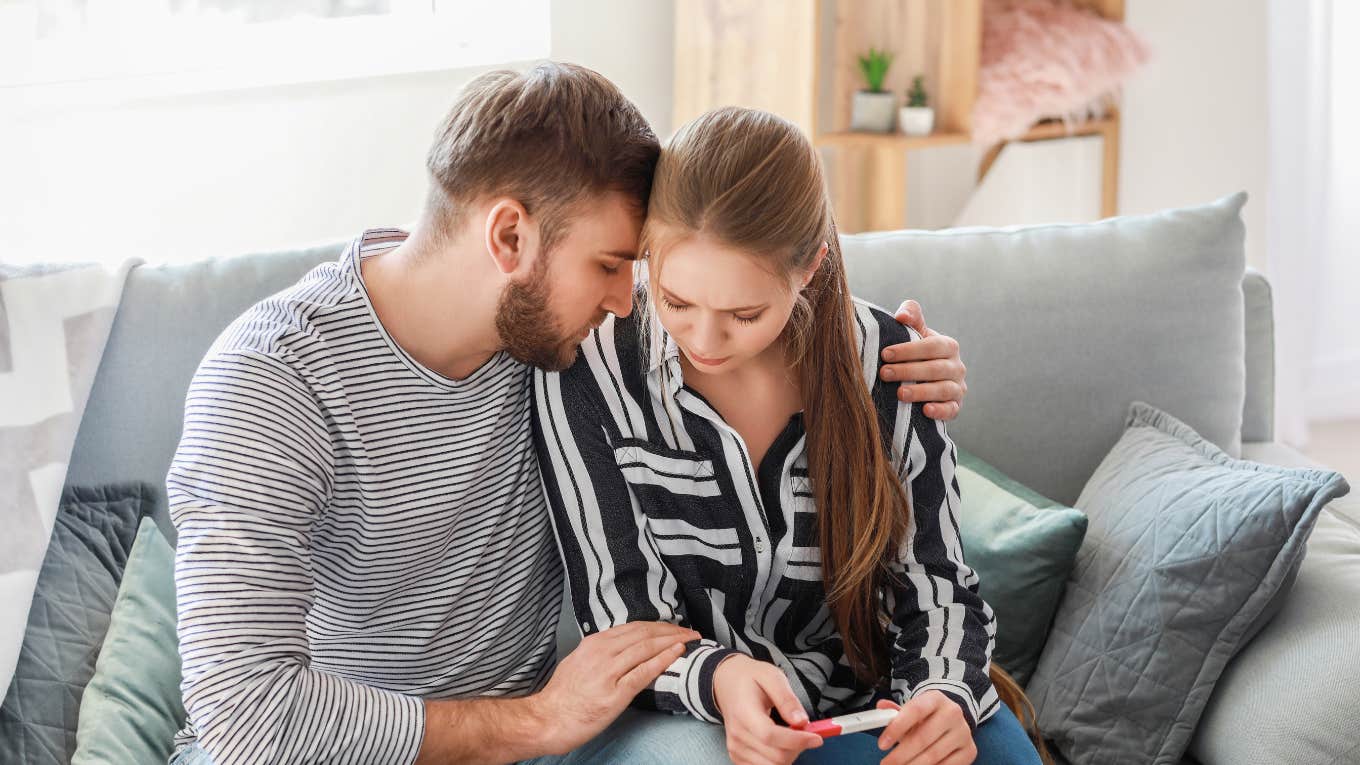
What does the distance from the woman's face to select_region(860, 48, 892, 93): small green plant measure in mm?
1683

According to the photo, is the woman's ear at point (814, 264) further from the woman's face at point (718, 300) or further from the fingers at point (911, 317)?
the fingers at point (911, 317)

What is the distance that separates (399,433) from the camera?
4.16ft

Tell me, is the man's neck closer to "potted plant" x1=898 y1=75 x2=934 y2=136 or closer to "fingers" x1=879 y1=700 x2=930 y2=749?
"fingers" x1=879 y1=700 x2=930 y2=749

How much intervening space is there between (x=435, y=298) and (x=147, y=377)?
54 centimetres

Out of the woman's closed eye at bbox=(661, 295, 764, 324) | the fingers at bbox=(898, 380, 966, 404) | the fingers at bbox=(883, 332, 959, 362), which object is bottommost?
the fingers at bbox=(898, 380, 966, 404)

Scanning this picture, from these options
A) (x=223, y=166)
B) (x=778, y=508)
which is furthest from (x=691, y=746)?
(x=223, y=166)

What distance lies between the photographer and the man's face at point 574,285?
1.24 meters

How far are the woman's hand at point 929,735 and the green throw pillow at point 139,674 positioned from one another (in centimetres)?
78

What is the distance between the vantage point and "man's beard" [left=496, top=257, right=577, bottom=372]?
1.25 meters

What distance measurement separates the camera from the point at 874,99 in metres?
2.81

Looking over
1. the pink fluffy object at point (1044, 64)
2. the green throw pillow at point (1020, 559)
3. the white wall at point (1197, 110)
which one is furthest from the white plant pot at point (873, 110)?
the green throw pillow at point (1020, 559)

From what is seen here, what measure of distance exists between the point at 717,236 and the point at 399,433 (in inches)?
14.4

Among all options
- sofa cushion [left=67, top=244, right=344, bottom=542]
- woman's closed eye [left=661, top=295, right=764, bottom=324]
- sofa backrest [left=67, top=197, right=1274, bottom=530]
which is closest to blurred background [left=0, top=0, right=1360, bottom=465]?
sofa cushion [left=67, top=244, right=344, bottom=542]

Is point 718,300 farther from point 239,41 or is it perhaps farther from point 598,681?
point 239,41
